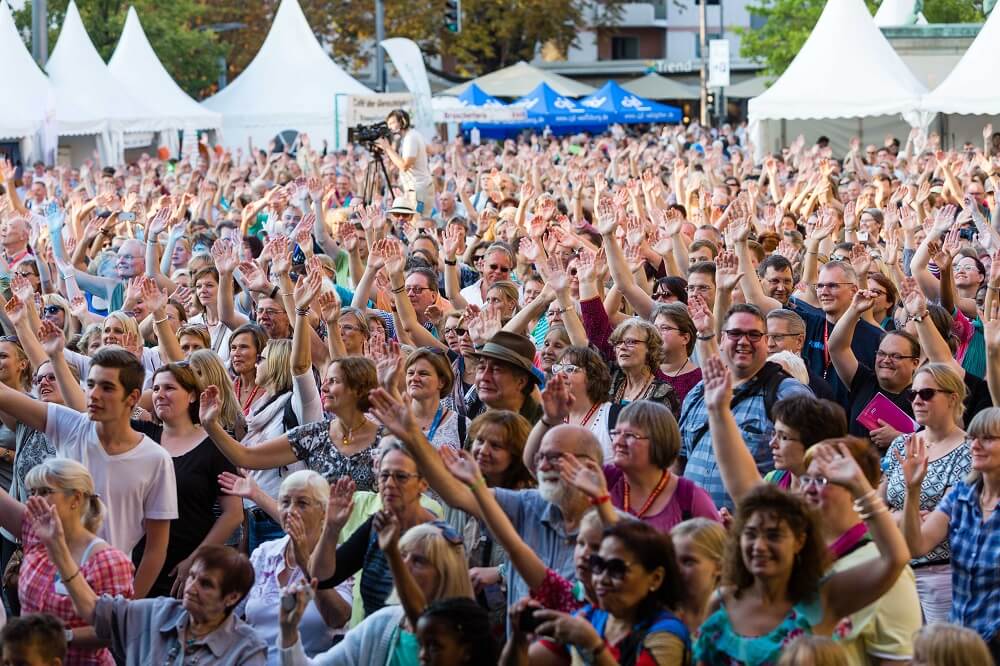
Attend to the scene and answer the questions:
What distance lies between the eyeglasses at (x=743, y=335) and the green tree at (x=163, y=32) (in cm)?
3291

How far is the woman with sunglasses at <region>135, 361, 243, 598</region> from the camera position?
591cm

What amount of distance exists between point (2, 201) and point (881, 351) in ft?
32.2

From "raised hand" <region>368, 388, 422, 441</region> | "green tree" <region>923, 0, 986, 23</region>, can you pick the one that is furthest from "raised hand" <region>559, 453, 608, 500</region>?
"green tree" <region>923, 0, 986, 23</region>

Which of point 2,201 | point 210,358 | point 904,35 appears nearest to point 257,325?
point 210,358

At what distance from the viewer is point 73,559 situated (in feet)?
16.3

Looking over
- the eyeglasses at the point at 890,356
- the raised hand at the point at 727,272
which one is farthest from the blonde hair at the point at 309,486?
the raised hand at the point at 727,272

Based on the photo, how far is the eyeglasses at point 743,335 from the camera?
20.1 feet

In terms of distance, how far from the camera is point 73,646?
15.9ft

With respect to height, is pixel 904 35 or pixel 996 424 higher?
pixel 904 35

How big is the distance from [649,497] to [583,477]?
2.21 ft

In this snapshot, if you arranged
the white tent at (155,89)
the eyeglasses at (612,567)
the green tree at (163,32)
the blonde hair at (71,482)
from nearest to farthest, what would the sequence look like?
the eyeglasses at (612,567)
the blonde hair at (71,482)
the white tent at (155,89)
the green tree at (163,32)

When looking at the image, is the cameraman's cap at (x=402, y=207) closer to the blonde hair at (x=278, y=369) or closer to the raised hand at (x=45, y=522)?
the blonde hair at (x=278, y=369)

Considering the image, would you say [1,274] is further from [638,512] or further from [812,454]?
[812,454]

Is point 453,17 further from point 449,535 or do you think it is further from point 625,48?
point 625,48
